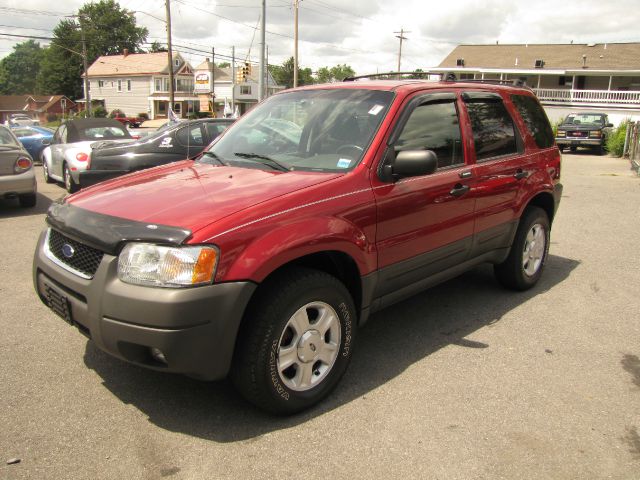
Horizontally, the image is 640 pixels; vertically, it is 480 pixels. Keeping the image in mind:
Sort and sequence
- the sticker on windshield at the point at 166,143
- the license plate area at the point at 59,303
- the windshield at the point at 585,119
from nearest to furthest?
the license plate area at the point at 59,303 < the sticker on windshield at the point at 166,143 < the windshield at the point at 585,119

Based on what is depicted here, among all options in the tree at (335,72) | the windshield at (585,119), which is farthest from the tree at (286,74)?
the windshield at (585,119)

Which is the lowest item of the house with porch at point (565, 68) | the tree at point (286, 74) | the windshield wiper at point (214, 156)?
the windshield wiper at point (214, 156)

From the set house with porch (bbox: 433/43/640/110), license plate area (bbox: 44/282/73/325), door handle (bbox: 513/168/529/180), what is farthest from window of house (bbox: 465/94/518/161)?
house with porch (bbox: 433/43/640/110)

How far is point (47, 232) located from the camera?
3521 mm

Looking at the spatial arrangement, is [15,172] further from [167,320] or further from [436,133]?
[167,320]

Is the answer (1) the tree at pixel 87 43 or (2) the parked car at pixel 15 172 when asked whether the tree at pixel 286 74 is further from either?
(2) the parked car at pixel 15 172

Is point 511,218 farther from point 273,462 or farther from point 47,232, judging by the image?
point 47,232

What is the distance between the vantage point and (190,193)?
3.20 m

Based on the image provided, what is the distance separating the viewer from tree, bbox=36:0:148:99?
8975cm

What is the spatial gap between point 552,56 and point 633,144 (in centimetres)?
3150

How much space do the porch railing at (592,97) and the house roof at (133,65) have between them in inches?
1925

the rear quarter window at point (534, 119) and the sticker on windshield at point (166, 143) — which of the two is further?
the sticker on windshield at point (166, 143)

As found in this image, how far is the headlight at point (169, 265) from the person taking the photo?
2.65 m

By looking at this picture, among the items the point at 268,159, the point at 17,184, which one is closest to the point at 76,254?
the point at 268,159
